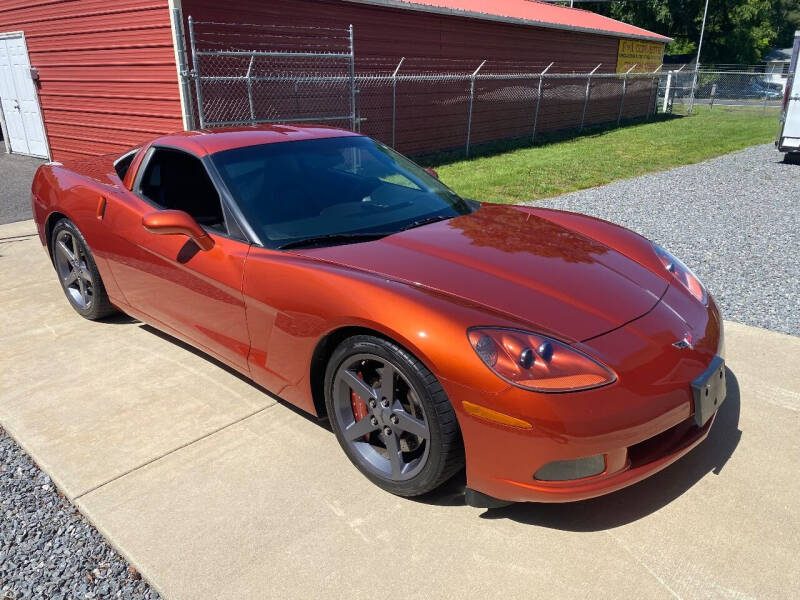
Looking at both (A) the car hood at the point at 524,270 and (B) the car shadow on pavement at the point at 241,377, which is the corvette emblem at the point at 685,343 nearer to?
(A) the car hood at the point at 524,270

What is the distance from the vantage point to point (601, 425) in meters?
2.13

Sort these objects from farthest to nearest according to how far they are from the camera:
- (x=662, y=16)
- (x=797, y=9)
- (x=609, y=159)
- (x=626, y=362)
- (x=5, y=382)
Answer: (x=797, y=9) → (x=662, y=16) → (x=609, y=159) → (x=5, y=382) → (x=626, y=362)

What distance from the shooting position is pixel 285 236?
9.91 ft

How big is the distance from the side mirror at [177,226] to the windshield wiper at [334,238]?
47 centimetres

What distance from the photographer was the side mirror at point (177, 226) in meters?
3.05

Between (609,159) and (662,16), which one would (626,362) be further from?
(662,16)

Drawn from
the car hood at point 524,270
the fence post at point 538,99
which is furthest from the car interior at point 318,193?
the fence post at point 538,99

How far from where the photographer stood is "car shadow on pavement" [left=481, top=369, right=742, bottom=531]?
2482 millimetres

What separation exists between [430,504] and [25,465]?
195 centimetres

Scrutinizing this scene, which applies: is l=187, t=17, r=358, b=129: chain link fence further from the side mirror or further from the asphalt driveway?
the side mirror

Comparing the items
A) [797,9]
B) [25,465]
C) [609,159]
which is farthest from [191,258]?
[797,9]

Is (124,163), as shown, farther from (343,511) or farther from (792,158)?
(792,158)

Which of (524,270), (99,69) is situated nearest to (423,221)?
(524,270)

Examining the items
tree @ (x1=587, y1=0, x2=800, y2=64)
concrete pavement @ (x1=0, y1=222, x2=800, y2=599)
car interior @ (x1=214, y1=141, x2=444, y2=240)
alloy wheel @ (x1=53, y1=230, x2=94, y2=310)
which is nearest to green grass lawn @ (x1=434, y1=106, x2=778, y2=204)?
car interior @ (x1=214, y1=141, x2=444, y2=240)
